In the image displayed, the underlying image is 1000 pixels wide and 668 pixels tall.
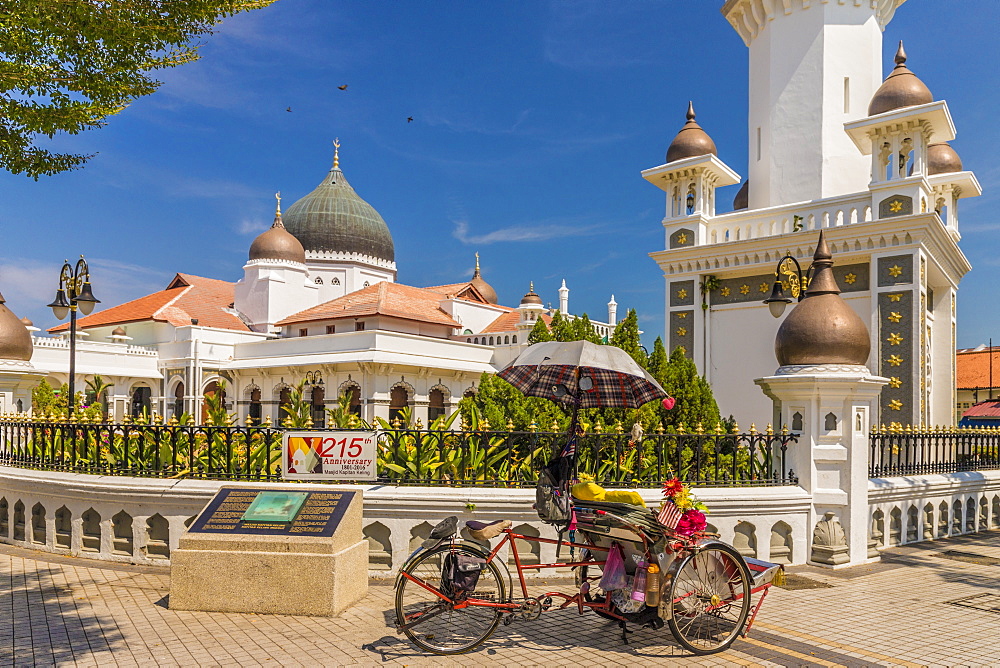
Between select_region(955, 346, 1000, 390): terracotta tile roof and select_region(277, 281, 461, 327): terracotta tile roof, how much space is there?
2898 centimetres

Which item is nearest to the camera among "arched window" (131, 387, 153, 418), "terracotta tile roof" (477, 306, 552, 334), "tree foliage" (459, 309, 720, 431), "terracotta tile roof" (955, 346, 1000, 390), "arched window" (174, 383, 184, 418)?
"tree foliage" (459, 309, 720, 431)

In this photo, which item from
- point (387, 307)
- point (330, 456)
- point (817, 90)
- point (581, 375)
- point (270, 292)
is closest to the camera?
point (581, 375)

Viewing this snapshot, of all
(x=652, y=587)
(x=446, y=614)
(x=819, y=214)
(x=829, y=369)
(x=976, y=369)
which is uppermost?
(x=819, y=214)

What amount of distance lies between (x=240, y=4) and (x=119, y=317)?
39.3 m

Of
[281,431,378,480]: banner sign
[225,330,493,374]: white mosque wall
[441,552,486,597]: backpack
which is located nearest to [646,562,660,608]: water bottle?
[441,552,486,597]: backpack

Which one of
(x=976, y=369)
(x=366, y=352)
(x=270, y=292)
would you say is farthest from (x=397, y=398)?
(x=976, y=369)

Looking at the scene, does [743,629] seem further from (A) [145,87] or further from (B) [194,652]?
(A) [145,87]

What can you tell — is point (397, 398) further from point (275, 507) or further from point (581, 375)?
point (581, 375)

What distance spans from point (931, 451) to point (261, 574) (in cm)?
1007

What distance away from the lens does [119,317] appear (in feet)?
134

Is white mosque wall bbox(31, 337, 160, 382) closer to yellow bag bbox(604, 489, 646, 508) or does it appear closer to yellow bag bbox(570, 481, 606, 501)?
yellow bag bbox(570, 481, 606, 501)

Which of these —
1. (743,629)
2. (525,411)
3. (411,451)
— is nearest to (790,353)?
(743,629)

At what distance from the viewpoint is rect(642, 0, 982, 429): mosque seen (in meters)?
16.5

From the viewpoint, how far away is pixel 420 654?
5.29 m
